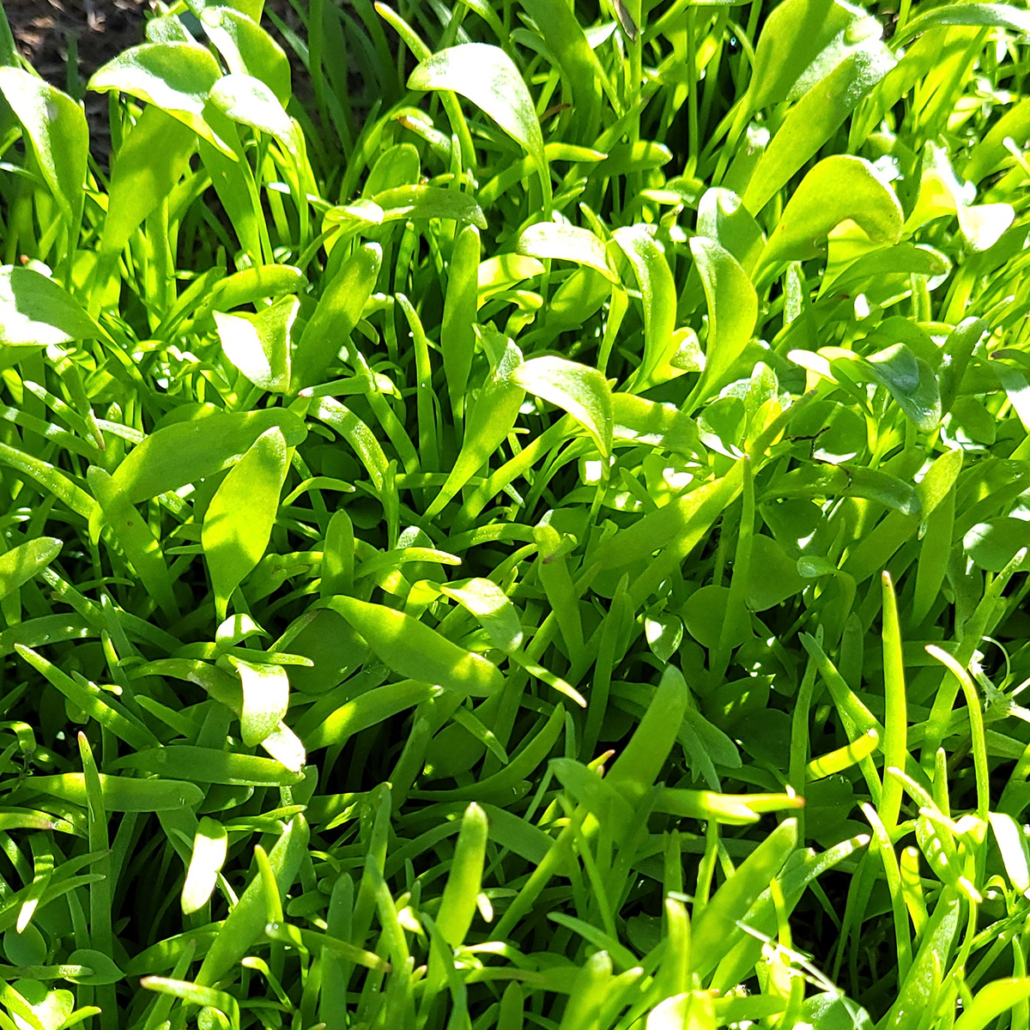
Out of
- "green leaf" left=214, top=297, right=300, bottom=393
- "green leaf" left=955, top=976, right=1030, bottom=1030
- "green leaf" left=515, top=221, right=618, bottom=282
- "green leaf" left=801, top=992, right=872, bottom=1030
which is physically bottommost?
"green leaf" left=801, top=992, right=872, bottom=1030

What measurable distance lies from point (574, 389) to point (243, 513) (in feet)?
0.62

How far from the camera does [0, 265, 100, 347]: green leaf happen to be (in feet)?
1.81

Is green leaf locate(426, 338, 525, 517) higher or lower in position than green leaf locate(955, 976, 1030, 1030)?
higher

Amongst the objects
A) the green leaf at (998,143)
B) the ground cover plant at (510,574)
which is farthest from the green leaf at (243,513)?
the green leaf at (998,143)

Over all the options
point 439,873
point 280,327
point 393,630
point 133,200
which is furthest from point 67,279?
point 439,873

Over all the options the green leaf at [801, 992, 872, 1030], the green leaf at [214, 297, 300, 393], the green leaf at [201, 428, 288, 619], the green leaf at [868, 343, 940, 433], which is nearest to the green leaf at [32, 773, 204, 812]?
the green leaf at [201, 428, 288, 619]

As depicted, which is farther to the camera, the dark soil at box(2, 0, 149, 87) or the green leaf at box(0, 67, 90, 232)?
the dark soil at box(2, 0, 149, 87)

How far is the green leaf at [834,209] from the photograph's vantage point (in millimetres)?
599

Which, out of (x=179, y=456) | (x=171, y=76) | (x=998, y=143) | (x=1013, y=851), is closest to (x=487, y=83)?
(x=171, y=76)

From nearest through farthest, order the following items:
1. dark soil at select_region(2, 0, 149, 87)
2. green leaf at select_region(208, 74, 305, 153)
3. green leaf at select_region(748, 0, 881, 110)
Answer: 1. green leaf at select_region(208, 74, 305, 153)
2. green leaf at select_region(748, 0, 881, 110)
3. dark soil at select_region(2, 0, 149, 87)

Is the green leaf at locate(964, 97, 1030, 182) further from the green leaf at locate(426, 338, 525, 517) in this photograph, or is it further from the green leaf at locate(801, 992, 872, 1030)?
the green leaf at locate(801, 992, 872, 1030)

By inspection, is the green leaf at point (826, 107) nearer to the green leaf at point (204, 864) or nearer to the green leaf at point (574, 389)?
the green leaf at point (574, 389)

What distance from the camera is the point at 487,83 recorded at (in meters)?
Answer: 0.63

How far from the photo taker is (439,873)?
59 cm
